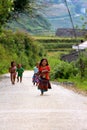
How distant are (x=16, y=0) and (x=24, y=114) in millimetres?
29972

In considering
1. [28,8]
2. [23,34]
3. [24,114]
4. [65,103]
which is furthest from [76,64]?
[23,34]

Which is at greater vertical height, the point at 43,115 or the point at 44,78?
the point at 43,115

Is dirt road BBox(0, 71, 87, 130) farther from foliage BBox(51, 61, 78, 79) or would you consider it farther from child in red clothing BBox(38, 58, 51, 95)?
foliage BBox(51, 61, 78, 79)

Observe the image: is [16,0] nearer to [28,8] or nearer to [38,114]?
[28,8]

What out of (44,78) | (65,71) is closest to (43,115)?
(44,78)

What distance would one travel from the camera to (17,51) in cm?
7525

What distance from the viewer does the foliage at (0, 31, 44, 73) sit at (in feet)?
210

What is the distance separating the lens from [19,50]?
251ft

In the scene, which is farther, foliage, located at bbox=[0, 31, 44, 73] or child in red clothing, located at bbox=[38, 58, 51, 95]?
foliage, located at bbox=[0, 31, 44, 73]

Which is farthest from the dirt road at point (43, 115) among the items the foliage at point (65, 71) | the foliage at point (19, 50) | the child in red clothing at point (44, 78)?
the foliage at point (19, 50)

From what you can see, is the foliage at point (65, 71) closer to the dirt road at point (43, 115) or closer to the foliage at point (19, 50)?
the foliage at point (19, 50)

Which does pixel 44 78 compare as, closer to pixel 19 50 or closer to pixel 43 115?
pixel 43 115

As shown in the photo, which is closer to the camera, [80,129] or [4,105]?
[80,129]

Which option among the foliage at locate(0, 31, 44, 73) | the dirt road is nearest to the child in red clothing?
the dirt road
